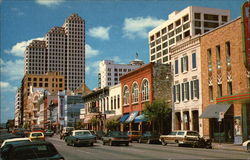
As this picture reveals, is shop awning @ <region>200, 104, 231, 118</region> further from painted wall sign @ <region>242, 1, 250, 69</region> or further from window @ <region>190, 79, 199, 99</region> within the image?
painted wall sign @ <region>242, 1, 250, 69</region>

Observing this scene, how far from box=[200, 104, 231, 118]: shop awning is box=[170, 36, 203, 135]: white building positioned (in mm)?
3394

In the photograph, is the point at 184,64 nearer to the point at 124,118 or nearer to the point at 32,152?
the point at 124,118

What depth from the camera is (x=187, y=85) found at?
4609 centimetres

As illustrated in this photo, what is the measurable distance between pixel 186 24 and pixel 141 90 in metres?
59.7

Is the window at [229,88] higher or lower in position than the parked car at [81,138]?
higher

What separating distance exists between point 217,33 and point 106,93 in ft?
121

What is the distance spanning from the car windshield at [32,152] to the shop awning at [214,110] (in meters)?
28.0

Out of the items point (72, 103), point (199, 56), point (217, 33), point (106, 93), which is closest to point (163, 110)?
point (199, 56)

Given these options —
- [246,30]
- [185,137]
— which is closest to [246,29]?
[246,30]

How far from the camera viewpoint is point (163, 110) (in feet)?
161

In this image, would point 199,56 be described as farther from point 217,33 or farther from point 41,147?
point 41,147

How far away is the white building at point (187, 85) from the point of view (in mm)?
43875

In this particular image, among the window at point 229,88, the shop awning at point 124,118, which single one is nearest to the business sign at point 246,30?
the window at point 229,88

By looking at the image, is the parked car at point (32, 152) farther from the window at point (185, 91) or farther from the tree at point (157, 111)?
the tree at point (157, 111)
